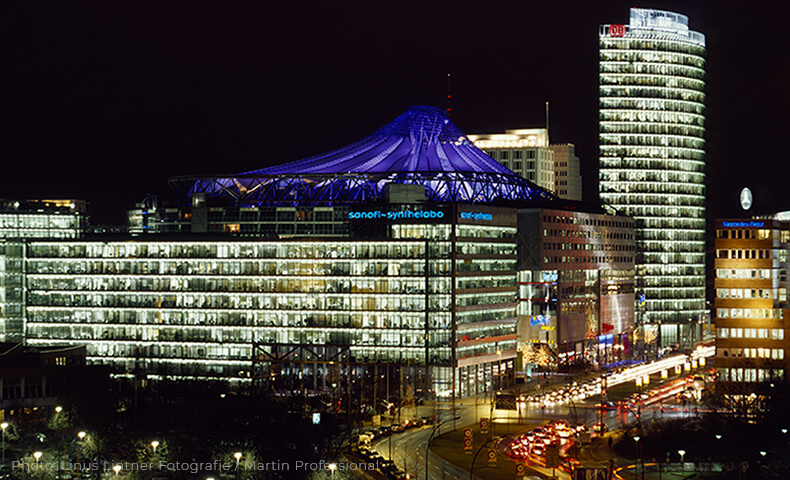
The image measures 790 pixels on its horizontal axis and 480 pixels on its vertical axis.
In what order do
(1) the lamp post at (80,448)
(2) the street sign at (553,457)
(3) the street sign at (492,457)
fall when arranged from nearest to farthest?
(2) the street sign at (553,457) → (3) the street sign at (492,457) → (1) the lamp post at (80,448)

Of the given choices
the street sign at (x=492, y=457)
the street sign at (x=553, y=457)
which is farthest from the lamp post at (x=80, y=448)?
the street sign at (x=553, y=457)

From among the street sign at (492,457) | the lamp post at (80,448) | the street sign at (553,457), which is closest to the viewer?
the street sign at (553,457)

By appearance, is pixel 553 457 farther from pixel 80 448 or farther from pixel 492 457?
pixel 80 448

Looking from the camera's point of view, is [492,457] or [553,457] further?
[492,457]

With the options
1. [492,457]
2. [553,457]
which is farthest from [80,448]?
[553,457]

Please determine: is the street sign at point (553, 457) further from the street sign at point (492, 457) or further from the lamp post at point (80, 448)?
the lamp post at point (80, 448)

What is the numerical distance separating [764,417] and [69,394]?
314 feet

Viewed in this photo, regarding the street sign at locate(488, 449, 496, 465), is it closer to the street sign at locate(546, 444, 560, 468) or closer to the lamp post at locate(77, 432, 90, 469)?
the street sign at locate(546, 444, 560, 468)

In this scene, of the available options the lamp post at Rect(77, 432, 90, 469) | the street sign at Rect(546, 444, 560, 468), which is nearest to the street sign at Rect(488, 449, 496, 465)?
the street sign at Rect(546, 444, 560, 468)

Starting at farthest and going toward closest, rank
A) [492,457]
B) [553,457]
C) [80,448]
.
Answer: [80,448] < [492,457] < [553,457]

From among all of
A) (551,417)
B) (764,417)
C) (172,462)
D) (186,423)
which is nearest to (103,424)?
(186,423)

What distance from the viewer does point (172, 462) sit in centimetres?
15488

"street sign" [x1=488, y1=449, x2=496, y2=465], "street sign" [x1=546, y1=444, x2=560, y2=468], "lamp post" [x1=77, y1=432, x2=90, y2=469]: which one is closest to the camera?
"street sign" [x1=546, y1=444, x2=560, y2=468]

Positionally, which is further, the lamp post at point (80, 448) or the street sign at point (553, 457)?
the lamp post at point (80, 448)
